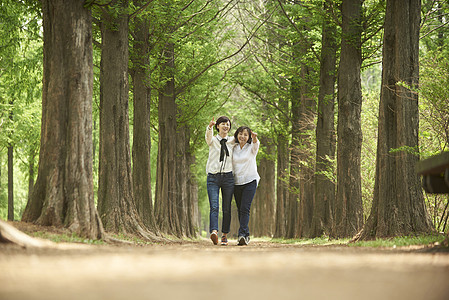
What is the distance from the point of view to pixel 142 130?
1534 centimetres

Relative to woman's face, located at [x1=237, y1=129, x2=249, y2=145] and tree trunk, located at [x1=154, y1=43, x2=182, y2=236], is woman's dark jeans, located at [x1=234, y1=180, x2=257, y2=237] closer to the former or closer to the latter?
woman's face, located at [x1=237, y1=129, x2=249, y2=145]

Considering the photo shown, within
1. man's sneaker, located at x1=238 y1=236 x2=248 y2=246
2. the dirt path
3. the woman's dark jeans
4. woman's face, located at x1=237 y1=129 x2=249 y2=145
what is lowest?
man's sneaker, located at x1=238 y1=236 x2=248 y2=246

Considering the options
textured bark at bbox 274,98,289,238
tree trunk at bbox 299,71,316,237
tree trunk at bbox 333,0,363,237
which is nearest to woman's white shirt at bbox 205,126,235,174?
tree trunk at bbox 333,0,363,237

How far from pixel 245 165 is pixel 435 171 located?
17.3 feet

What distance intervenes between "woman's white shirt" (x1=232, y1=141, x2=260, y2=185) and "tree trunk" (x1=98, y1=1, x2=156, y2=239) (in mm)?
2353

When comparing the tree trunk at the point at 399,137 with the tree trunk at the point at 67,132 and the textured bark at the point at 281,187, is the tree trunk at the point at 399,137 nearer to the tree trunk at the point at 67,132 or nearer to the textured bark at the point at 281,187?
the tree trunk at the point at 67,132

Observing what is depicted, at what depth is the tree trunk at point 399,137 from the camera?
958 centimetres

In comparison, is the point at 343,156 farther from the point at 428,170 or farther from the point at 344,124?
the point at 428,170

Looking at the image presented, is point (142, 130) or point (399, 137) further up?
point (142, 130)

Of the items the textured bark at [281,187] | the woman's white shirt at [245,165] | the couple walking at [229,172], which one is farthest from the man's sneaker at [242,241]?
the textured bark at [281,187]

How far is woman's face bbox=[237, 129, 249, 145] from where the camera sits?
1091 cm

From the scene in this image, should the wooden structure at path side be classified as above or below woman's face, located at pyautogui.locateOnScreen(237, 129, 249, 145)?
below

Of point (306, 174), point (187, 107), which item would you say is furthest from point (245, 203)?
point (187, 107)

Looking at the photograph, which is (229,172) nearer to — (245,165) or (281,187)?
(245,165)
